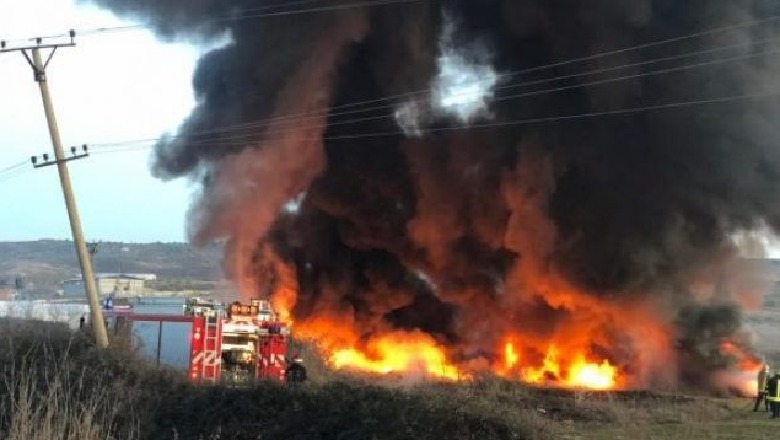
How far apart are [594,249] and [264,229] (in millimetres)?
12246

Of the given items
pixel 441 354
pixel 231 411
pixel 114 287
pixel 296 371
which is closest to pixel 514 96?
pixel 441 354

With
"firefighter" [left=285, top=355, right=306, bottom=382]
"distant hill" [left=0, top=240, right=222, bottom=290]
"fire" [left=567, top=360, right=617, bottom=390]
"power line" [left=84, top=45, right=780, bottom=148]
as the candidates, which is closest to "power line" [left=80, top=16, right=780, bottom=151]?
"power line" [left=84, top=45, right=780, bottom=148]

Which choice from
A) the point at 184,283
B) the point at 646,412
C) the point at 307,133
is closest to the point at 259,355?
the point at 646,412

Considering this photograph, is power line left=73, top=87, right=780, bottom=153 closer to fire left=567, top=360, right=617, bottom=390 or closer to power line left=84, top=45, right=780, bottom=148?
power line left=84, top=45, right=780, bottom=148

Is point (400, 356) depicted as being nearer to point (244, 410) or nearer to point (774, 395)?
point (774, 395)

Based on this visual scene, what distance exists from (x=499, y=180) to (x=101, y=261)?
73.9 m

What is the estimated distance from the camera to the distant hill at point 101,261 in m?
92.8

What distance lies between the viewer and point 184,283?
286ft

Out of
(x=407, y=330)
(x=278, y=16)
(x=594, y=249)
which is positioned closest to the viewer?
(x=594, y=249)

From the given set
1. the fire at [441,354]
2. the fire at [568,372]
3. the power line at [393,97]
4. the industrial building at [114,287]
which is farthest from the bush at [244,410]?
the industrial building at [114,287]

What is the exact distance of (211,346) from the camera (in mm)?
19562

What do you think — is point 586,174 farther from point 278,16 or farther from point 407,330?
point 278,16

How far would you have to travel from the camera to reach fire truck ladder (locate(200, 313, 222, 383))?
1920 cm

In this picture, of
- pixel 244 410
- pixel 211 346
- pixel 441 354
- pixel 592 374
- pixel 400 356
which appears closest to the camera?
pixel 244 410
